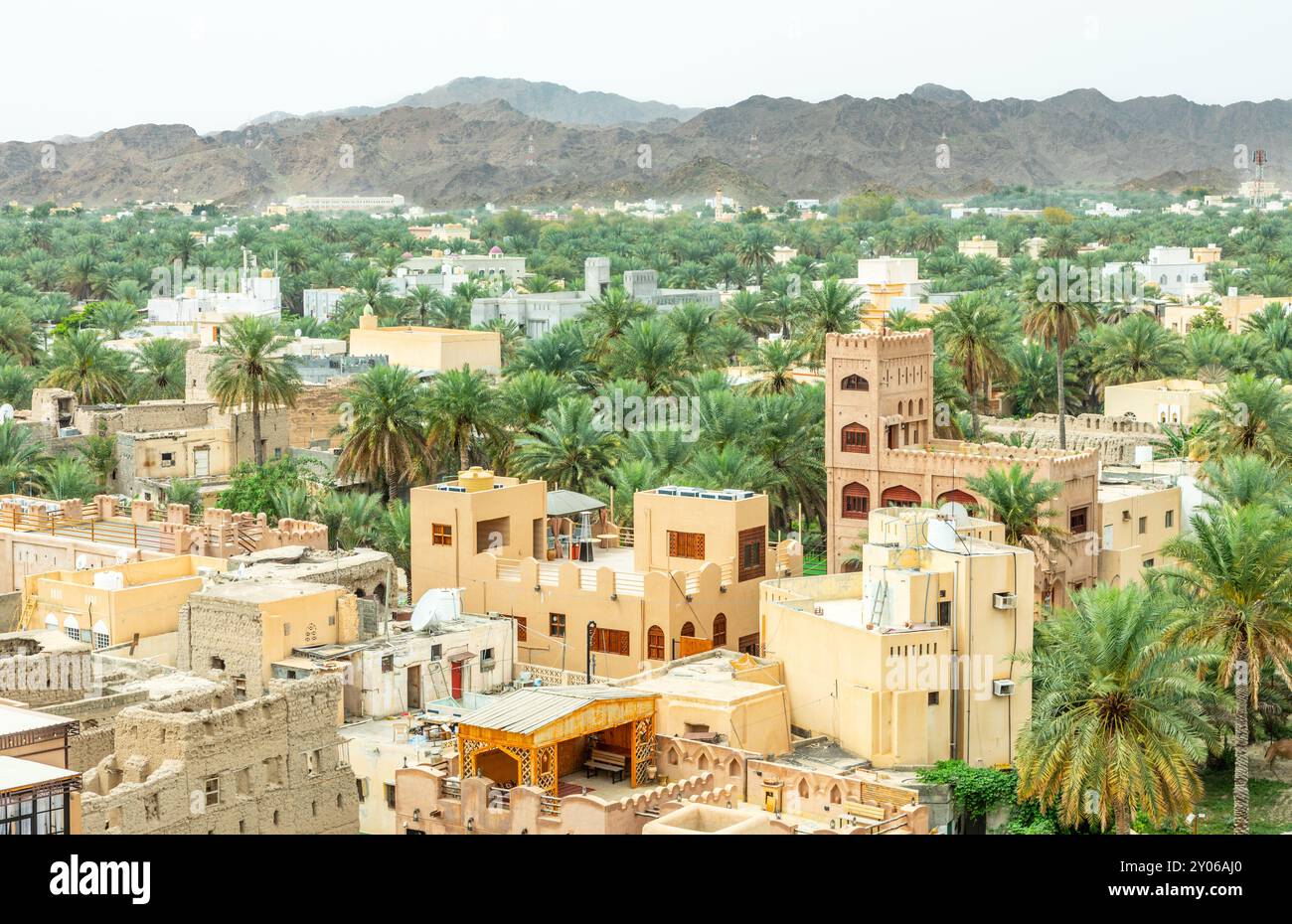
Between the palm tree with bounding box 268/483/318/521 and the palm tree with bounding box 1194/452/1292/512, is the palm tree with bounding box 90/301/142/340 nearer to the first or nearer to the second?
the palm tree with bounding box 268/483/318/521

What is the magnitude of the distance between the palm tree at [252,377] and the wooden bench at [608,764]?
77.2 feet

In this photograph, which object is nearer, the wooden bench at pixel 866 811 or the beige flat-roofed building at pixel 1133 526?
the wooden bench at pixel 866 811

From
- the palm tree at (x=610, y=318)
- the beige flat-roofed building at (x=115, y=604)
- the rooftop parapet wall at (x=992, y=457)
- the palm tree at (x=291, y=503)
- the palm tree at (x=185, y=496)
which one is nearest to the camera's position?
the beige flat-roofed building at (x=115, y=604)

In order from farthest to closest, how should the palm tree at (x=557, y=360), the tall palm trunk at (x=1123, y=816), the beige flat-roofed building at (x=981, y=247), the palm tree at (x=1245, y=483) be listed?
1. the beige flat-roofed building at (x=981, y=247)
2. the palm tree at (x=557, y=360)
3. the palm tree at (x=1245, y=483)
4. the tall palm trunk at (x=1123, y=816)

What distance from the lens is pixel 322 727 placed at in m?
22.7

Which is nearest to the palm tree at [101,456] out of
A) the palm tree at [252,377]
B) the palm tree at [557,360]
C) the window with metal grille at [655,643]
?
the palm tree at [252,377]

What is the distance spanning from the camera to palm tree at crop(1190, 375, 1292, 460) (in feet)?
124

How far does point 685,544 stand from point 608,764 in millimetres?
7690

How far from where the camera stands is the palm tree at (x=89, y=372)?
2042 inches

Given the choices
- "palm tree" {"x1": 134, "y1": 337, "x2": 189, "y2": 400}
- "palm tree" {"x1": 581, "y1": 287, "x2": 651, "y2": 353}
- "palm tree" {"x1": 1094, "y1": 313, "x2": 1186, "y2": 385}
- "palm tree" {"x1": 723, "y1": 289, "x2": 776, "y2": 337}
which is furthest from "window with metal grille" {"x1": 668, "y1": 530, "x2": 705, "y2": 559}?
"palm tree" {"x1": 723, "y1": 289, "x2": 776, "y2": 337}

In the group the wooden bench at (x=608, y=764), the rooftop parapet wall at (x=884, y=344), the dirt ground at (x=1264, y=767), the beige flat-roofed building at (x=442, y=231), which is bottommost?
the dirt ground at (x=1264, y=767)

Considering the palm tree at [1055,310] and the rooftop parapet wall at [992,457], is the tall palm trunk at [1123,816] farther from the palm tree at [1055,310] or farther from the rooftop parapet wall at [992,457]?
the palm tree at [1055,310]
